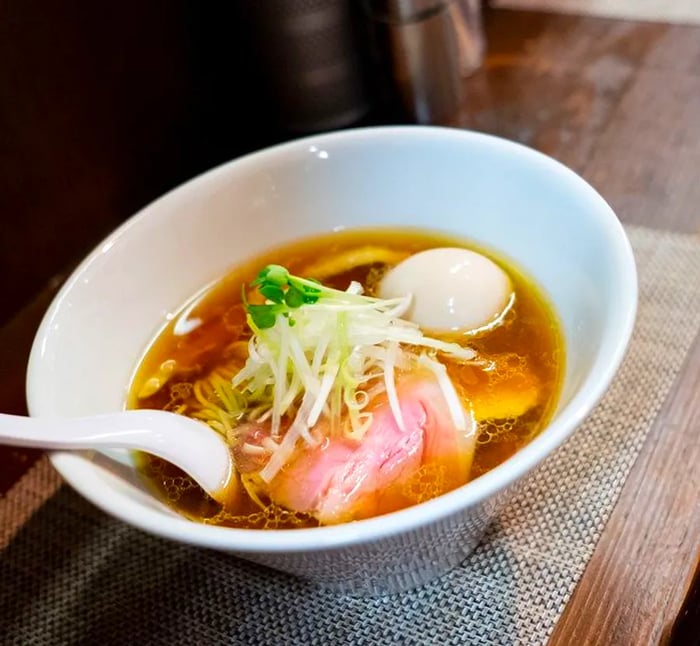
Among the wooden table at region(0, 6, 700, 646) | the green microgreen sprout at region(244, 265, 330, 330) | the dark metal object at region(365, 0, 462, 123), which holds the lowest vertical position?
the wooden table at region(0, 6, 700, 646)

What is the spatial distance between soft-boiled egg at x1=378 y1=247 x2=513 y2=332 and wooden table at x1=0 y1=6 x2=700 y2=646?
200mm

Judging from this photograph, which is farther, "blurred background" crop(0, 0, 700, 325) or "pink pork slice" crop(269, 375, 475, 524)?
"blurred background" crop(0, 0, 700, 325)

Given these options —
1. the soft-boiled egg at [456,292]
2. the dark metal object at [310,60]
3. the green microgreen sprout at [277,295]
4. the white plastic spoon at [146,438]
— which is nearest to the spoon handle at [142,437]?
the white plastic spoon at [146,438]

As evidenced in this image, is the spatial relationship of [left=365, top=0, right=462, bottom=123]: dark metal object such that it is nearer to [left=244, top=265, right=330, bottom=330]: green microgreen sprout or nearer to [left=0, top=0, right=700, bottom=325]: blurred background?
[left=0, top=0, right=700, bottom=325]: blurred background

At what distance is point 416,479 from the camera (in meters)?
0.69

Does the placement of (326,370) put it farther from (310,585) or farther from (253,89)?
(253,89)

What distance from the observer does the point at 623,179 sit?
3.76ft

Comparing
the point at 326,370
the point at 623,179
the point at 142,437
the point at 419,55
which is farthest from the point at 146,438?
the point at 419,55

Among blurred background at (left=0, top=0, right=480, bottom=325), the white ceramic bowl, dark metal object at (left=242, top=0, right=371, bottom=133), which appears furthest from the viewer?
dark metal object at (left=242, top=0, right=371, bottom=133)

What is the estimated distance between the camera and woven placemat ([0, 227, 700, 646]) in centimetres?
70

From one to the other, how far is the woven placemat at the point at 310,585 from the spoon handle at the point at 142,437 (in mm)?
126

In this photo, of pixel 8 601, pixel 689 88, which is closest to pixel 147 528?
pixel 8 601

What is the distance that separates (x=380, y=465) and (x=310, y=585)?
0.14 metres

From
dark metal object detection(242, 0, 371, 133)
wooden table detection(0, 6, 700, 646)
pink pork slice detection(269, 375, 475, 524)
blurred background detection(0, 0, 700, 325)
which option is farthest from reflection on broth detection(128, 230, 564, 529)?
dark metal object detection(242, 0, 371, 133)
